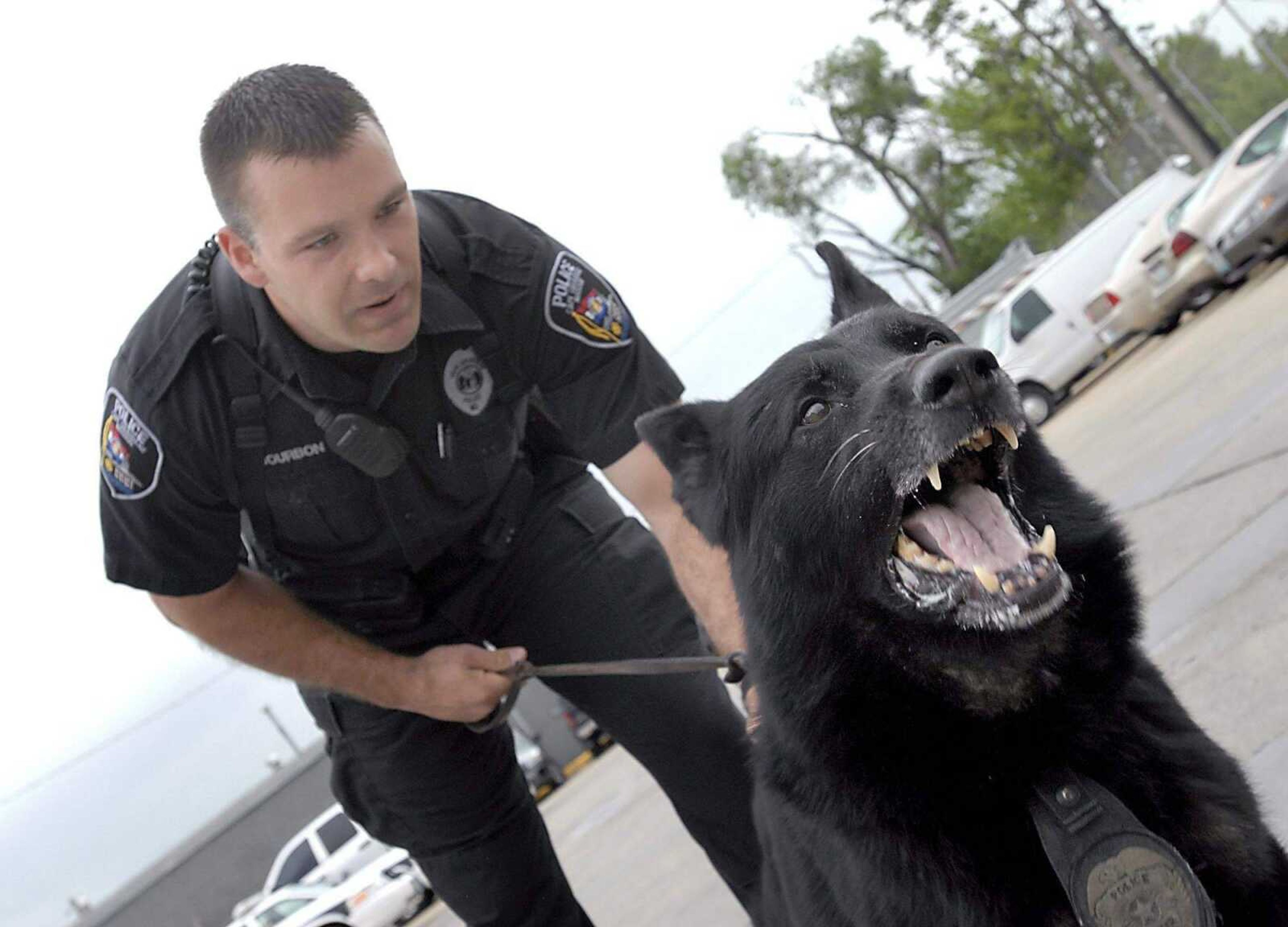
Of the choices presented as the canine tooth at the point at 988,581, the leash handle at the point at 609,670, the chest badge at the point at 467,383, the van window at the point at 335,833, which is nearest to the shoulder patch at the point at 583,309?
the chest badge at the point at 467,383

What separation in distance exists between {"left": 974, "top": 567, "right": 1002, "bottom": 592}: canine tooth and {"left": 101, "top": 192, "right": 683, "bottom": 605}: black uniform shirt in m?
1.32

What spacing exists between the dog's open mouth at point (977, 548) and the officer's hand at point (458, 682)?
3.85ft

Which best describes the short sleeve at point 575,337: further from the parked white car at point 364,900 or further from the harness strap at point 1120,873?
the parked white car at point 364,900

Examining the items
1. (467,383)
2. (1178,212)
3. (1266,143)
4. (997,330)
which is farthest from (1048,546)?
(997,330)

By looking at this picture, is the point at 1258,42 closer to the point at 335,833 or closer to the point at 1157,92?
the point at 1157,92

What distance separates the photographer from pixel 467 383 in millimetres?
3047

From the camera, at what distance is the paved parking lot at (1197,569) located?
3.30m

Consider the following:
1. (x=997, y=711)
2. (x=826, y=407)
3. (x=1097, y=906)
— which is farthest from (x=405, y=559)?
(x=1097, y=906)

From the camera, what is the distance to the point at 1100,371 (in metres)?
18.0

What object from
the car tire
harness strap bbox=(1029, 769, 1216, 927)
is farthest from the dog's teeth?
the car tire

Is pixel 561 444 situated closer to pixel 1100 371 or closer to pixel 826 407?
pixel 826 407

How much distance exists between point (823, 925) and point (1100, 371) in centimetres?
1749

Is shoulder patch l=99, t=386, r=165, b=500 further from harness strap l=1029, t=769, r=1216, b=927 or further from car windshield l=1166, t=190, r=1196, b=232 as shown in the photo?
car windshield l=1166, t=190, r=1196, b=232

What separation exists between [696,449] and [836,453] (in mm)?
465
